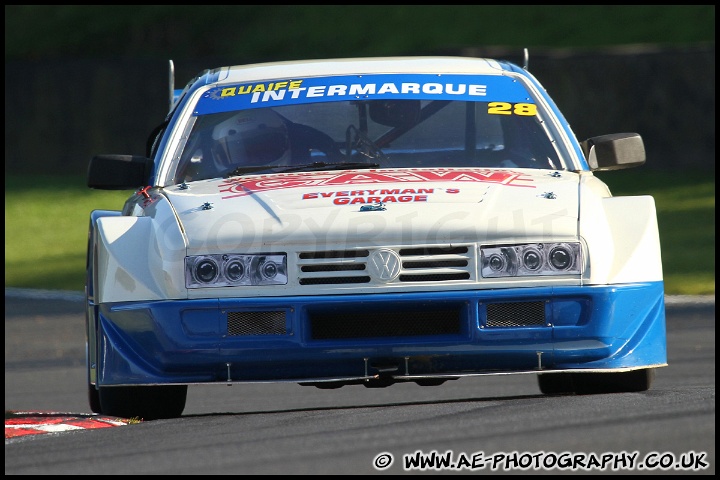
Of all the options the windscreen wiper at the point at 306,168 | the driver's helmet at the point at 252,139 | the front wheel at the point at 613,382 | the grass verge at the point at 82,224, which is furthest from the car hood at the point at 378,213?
the grass verge at the point at 82,224

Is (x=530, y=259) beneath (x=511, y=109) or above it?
beneath

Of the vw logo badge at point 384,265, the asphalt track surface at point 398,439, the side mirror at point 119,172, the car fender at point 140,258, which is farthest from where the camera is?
the side mirror at point 119,172

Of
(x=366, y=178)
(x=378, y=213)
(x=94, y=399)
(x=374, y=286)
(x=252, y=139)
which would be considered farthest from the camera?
(x=252, y=139)

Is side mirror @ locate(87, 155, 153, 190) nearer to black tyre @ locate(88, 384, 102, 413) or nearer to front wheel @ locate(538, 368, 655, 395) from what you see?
black tyre @ locate(88, 384, 102, 413)

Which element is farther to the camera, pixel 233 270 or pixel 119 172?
pixel 119 172

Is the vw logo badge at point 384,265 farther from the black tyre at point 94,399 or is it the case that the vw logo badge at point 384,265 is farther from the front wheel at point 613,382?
the black tyre at point 94,399

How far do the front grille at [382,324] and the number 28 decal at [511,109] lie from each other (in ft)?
5.76

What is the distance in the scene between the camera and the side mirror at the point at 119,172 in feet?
24.7

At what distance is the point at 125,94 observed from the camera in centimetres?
2720

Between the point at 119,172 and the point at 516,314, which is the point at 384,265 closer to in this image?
the point at 516,314

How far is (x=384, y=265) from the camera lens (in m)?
6.33

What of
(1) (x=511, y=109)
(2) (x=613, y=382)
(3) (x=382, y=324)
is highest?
(1) (x=511, y=109)

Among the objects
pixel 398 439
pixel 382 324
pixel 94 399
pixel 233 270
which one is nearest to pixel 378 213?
pixel 382 324

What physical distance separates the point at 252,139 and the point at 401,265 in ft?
5.41
